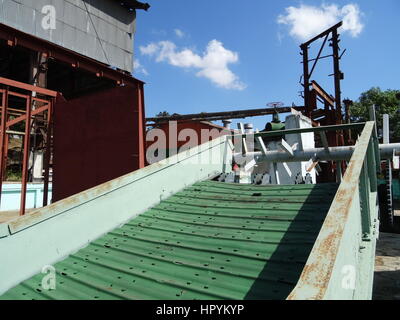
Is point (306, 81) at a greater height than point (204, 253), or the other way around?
point (306, 81)

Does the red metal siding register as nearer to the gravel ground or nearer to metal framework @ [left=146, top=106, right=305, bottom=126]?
the gravel ground

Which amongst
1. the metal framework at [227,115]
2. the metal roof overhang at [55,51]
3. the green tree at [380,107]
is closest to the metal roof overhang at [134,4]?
the metal framework at [227,115]

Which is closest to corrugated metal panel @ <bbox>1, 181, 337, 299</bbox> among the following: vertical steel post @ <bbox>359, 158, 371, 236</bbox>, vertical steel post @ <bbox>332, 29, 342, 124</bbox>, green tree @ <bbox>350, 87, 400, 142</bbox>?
vertical steel post @ <bbox>359, 158, 371, 236</bbox>

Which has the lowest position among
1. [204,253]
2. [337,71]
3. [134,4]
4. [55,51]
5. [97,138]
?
[204,253]

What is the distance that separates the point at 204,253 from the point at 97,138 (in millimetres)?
4870

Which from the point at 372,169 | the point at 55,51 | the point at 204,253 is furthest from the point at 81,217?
the point at 55,51

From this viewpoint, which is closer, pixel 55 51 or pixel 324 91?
pixel 55 51

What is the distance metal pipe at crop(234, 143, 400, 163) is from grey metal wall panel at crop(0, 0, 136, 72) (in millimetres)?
14942

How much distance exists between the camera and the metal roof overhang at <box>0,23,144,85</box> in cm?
646

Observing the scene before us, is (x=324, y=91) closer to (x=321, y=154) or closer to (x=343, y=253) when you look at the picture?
(x=321, y=154)

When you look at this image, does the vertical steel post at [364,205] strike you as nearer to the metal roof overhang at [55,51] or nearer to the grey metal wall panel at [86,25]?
the metal roof overhang at [55,51]

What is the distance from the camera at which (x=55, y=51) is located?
7504mm

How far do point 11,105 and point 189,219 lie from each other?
1121 inches

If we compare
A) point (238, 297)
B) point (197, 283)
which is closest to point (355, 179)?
point (238, 297)
